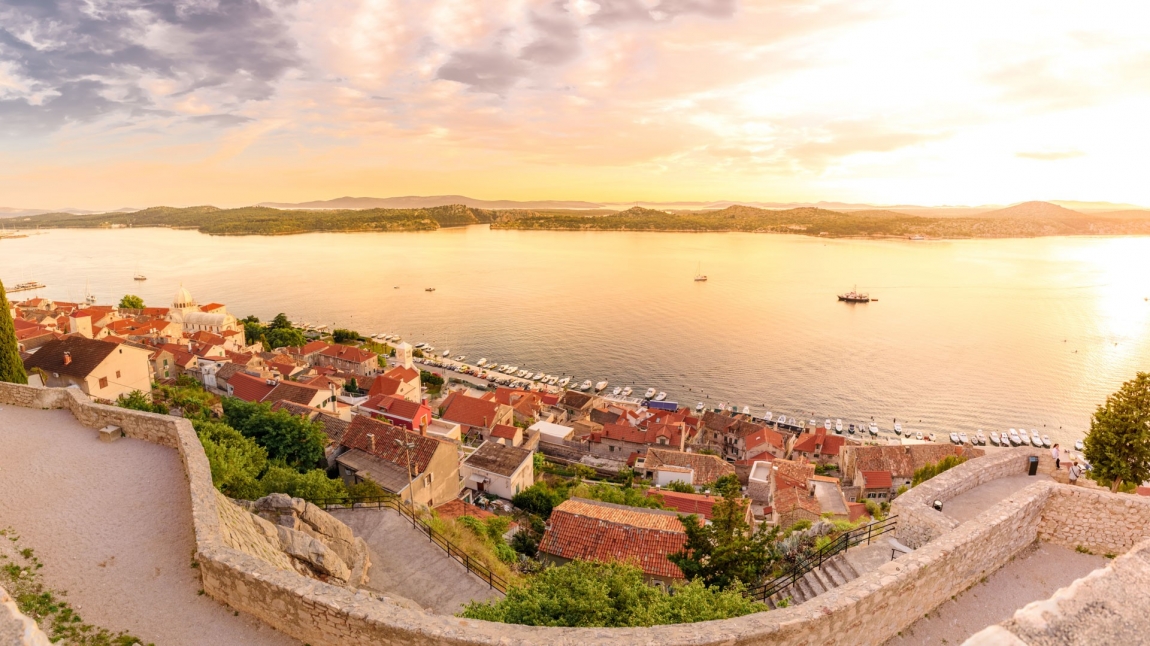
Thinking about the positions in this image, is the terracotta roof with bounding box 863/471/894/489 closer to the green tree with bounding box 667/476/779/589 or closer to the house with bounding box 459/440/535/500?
the house with bounding box 459/440/535/500

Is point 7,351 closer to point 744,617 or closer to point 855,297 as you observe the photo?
point 744,617

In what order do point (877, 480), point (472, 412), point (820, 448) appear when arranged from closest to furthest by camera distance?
point (877, 480) → point (472, 412) → point (820, 448)

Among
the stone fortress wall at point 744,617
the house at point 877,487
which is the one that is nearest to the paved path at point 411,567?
the stone fortress wall at point 744,617

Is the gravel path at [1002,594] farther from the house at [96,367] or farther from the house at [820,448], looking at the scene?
the house at [820,448]

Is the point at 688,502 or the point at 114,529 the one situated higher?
the point at 114,529

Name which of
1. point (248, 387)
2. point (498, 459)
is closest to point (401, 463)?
point (498, 459)
